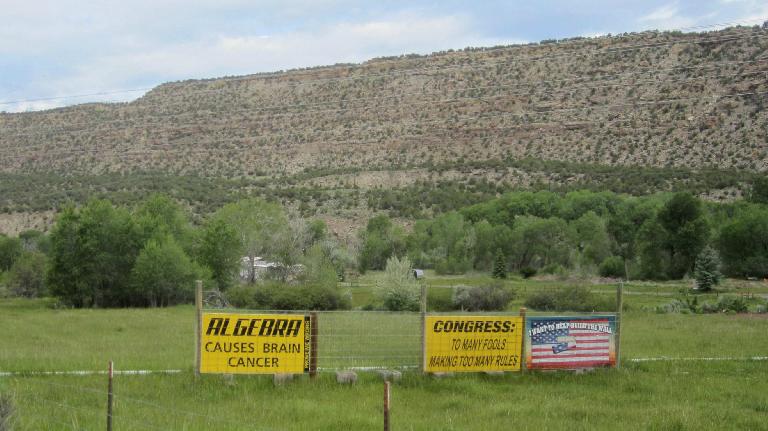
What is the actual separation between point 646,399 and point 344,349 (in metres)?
7.13

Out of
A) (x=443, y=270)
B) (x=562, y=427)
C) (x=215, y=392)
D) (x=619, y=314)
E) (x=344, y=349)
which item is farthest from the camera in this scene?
(x=443, y=270)

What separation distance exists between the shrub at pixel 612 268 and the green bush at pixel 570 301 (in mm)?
17793

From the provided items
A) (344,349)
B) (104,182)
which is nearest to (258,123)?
(104,182)

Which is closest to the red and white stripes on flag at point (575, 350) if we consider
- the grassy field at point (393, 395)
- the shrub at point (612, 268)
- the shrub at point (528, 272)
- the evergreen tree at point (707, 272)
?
the grassy field at point (393, 395)

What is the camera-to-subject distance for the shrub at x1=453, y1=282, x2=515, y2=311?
4034cm

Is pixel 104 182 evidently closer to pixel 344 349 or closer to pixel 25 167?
pixel 25 167

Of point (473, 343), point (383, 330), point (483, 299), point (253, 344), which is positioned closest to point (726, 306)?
point (483, 299)

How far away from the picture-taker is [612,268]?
5812cm

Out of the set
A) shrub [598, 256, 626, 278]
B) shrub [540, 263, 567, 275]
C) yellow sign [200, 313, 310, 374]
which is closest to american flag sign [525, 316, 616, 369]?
yellow sign [200, 313, 310, 374]

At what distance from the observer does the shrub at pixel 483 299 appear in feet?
132

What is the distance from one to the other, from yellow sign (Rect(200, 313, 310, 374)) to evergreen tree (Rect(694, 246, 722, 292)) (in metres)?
37.5

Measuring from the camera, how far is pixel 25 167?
9194 centimetres

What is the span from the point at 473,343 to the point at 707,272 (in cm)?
3528

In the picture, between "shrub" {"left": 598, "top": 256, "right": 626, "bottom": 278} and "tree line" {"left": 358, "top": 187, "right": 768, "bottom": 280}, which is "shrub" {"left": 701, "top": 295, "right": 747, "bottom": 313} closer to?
"tree line" {"left": 358, "top": 187, "right": 768, "bottom": 280}
